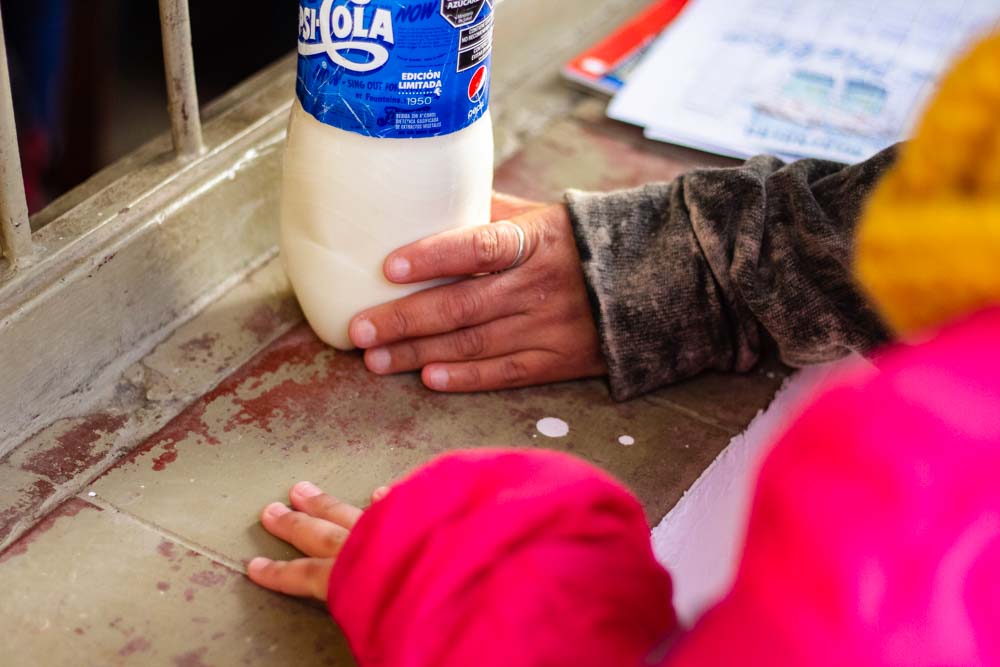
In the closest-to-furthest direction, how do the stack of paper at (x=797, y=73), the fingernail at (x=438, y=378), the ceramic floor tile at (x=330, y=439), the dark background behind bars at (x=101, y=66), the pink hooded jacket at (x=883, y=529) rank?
1. the pink hooded jacket at (x=883, y=529)
2. the ceramic floor tile at (x=330, y=439)
3. the fingernail at (x=438, y=378)
4. the stack of paper at (x=797, y=73)
5. the dark background behind bars at (x=101, y=66)

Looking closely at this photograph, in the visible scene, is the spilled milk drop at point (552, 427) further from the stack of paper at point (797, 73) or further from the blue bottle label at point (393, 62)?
the stack of paper at point (797, 73)

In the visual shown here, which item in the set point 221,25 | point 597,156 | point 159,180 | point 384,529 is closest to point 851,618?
point 384,529

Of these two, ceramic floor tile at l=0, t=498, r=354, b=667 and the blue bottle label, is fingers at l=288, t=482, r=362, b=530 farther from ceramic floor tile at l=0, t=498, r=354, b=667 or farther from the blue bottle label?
the blue bottle label

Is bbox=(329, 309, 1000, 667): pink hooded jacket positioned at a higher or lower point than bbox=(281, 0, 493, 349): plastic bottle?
higher

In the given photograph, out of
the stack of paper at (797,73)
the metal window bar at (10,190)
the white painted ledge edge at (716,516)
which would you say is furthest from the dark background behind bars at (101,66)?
the white painted ledge edge at (716,516)

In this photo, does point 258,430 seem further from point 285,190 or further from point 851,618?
point 851,618

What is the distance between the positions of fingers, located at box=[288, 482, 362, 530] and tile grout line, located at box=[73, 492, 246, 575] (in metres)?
0.05

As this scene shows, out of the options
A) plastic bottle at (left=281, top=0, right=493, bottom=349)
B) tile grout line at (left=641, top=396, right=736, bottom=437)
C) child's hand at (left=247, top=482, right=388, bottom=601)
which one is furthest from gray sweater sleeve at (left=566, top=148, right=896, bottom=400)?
child's hand at (left=247, top=482, right=388, bottom=601)

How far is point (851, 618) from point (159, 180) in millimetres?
647

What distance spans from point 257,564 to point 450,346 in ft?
0.77

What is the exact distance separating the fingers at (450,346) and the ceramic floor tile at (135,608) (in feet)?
0.71

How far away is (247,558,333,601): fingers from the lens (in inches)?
24.7

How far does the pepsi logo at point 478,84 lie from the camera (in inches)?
29.2

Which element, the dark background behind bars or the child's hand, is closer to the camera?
the child's hand
